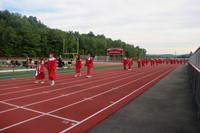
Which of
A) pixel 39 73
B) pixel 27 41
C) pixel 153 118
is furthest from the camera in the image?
pixel 27 41

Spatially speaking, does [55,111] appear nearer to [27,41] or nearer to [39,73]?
[39,73]

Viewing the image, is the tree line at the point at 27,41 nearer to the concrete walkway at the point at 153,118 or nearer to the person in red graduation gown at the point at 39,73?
the person in red graduation gown at the point at 39,73

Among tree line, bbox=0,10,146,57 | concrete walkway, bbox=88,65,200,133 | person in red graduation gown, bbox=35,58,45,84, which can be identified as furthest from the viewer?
tree line, bbox=0,10,146,57

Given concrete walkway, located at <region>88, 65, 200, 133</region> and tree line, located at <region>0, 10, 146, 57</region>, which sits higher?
tree line, located at <region>0, 10, 146, 57</region>

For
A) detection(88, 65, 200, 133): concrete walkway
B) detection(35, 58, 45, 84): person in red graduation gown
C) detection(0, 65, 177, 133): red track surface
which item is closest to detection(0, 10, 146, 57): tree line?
detection(35, 58, 45, 84): person in red graduation gown

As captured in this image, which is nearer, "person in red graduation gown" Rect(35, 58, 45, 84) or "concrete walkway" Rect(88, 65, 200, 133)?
"concrete walkway" Rect(88, 65, 200, 133)

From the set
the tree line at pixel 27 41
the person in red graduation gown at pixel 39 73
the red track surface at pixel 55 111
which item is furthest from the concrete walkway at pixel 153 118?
the tree line at pixel 27 41

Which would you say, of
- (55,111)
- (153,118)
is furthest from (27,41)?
(153,118)

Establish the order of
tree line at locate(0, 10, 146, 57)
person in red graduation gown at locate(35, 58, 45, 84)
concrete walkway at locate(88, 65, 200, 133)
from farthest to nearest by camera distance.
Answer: tree line at locate(0, 10, 146, 57)
person in red graduation gown at locate(35, 58, 45, 84)
concrete walkway at locate(88, 65, 200, 133)

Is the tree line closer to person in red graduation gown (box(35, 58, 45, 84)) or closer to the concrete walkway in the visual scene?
person in red graduation gown (box(35, 58, 45, 84))

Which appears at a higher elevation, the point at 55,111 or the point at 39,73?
the point at 39,73

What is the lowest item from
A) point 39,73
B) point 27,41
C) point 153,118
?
point 153,118

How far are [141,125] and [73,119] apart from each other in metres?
1.67

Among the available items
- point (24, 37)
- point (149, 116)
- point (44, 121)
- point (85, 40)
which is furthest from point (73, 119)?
point (85, 40)
